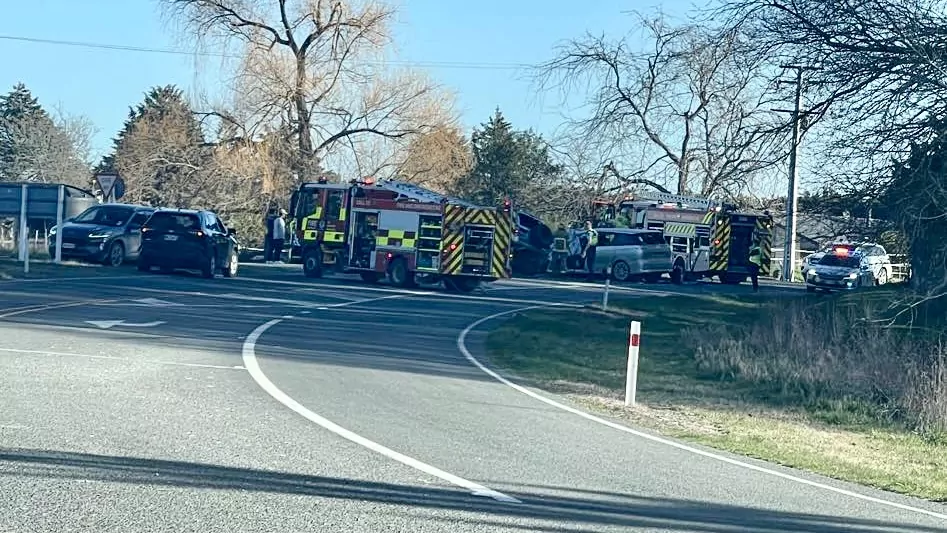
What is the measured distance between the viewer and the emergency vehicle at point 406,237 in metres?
34.8

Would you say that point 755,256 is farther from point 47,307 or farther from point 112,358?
point 112,358

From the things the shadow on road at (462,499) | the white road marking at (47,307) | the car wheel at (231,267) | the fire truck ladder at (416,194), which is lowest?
the shadow on road at (462,499)

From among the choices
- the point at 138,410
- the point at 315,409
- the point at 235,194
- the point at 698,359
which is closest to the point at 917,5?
the point at 698,359

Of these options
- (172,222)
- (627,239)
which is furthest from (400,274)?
(627,239)

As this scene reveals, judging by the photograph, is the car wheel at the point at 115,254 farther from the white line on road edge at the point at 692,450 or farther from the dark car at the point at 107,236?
the white line on road edge at the point at 692,450

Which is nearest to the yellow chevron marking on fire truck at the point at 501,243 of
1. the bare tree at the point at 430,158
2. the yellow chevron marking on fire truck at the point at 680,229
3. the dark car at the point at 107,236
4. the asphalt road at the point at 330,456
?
the dark car at the point at 107,236

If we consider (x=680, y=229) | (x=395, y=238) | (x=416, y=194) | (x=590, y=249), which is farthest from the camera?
(x=590, y=249)

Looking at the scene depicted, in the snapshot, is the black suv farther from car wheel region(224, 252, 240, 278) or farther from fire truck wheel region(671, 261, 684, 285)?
fire truck wheel region(671, 261, 684, 285)

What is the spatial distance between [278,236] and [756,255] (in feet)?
57.9

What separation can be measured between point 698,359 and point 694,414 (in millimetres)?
5300

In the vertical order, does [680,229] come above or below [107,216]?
above

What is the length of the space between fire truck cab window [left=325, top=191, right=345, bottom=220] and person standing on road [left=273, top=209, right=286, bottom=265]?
7370mm

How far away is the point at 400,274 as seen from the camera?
35.3 meters

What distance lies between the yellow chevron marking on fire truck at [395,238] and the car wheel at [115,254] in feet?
23.1
